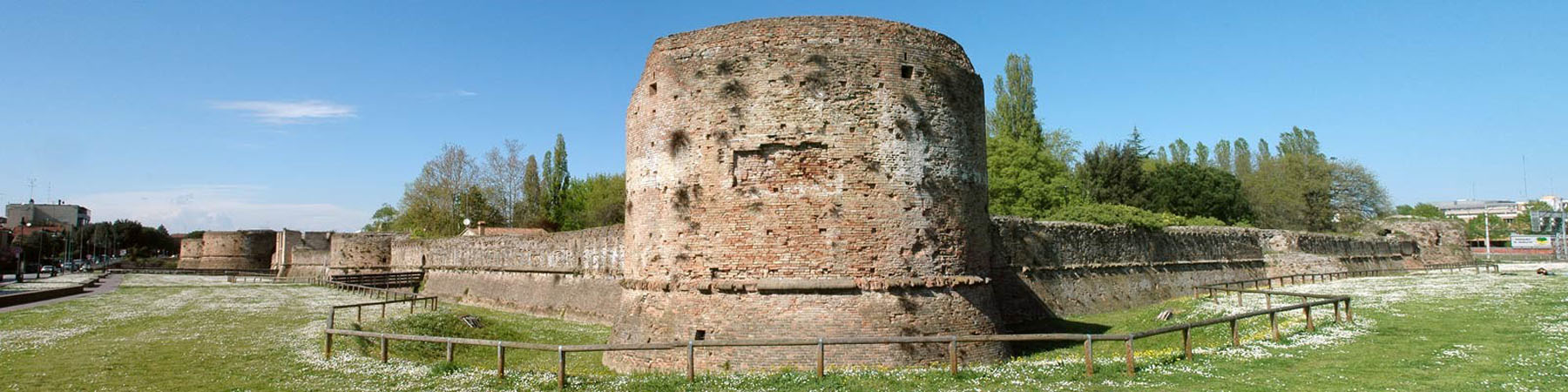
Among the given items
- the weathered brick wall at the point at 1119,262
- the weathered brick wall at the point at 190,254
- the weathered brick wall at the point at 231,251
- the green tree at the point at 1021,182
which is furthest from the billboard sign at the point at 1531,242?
the weathered brick wall at the point at 190,254

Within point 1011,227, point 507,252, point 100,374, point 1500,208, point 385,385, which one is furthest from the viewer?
point 1500,208

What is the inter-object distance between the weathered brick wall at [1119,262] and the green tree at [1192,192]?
13.0 metres

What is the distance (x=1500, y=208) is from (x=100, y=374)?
22306 cm

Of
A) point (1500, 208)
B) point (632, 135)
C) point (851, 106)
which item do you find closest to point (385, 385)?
point (632, 135)

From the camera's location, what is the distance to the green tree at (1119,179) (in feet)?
162

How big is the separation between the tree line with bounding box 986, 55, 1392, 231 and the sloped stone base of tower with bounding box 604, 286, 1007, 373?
50.3 ft

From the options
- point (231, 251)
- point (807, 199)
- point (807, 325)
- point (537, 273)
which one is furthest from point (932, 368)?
point (231, 251)

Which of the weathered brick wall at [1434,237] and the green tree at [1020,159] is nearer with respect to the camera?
the green tree at [1020,159]

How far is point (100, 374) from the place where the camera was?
1290cm

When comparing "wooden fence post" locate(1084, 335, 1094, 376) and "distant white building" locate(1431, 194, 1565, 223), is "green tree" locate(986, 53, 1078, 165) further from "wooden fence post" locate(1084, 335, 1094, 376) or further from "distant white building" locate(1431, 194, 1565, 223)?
"distant white building" locate(1431, 194, 1565, 223)

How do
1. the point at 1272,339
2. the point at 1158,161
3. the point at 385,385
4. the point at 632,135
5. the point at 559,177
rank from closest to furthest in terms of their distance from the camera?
the point at 385,385 → the point at 1272,339 → the point at 632,135 → the point at 1158,161 → the point at 559,177

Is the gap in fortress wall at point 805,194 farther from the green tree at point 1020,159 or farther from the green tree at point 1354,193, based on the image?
the green tree at point 1354,193

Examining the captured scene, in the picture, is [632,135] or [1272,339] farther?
[632,135]

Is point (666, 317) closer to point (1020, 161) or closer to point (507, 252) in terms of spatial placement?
point (507, 252)
